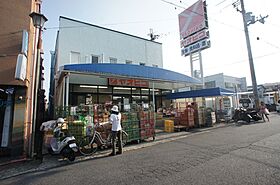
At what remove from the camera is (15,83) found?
7.02m

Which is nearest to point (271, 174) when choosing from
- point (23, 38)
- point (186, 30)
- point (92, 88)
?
point (23, 38)

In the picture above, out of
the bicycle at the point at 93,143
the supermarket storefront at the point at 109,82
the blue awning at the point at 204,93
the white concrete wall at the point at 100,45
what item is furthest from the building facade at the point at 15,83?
the blue awning at the point at 204,93

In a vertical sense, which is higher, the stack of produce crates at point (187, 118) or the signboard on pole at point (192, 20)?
the signboard on pole at point (192, 20)

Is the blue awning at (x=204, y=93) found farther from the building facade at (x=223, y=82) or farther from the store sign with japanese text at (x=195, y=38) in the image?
the building facade at (x=223, y=82)

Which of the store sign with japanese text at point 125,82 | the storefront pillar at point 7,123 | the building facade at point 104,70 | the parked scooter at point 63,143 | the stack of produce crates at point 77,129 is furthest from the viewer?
the store sign with japanese text at point 125,82

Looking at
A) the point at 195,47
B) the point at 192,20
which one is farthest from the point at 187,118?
the point at 192,20

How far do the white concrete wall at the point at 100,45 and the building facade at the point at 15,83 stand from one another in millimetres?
6568

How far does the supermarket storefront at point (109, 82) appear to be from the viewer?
34.5 feet

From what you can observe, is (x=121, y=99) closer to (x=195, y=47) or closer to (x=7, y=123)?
(x=7, y=123)

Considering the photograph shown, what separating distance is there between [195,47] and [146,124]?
45.1 ft

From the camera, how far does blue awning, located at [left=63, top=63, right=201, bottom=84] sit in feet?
32.9

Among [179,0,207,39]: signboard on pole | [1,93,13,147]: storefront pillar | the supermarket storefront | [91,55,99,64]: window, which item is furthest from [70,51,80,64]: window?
[179,0,207,39]: signboard on pole

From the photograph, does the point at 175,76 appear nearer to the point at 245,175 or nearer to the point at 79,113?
the point at 79,113

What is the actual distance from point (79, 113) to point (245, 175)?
659cm
